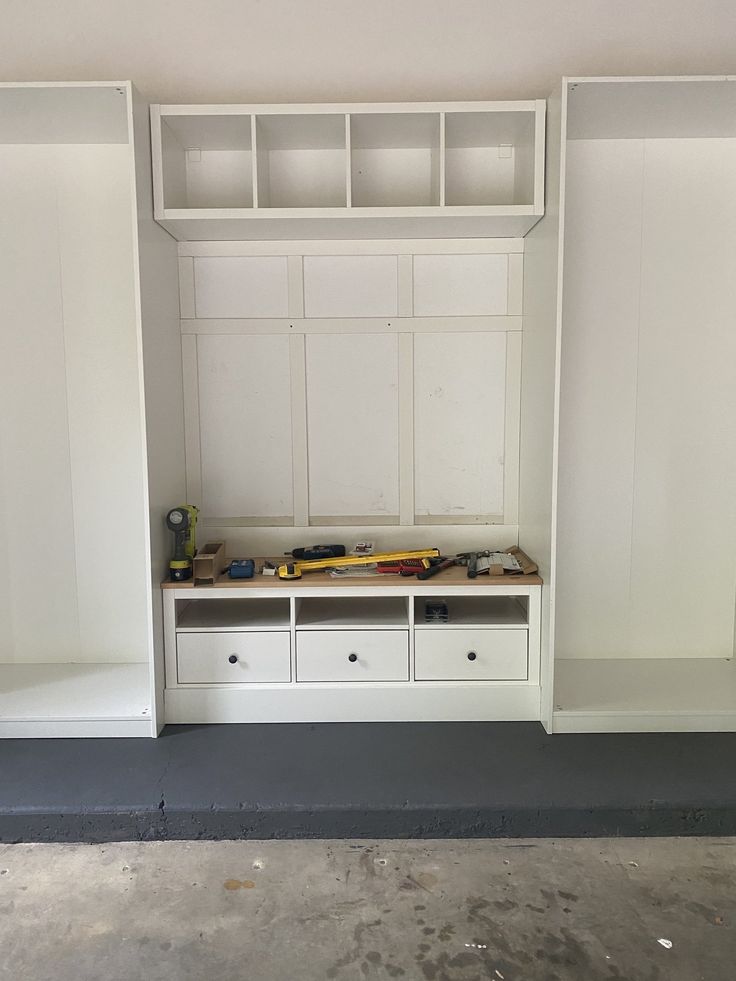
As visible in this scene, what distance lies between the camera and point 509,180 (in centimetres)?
307

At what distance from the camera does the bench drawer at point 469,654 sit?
286 centimetres

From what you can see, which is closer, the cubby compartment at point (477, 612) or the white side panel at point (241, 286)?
the cubby compartment at point (477, 612)

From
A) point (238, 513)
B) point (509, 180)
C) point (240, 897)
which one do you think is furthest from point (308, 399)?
point (240, 897)

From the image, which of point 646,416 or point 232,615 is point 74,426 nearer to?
A: point 232,615

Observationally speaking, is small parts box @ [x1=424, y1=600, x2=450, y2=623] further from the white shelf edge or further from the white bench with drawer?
the white shelf edge

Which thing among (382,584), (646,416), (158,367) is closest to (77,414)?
(158,367)

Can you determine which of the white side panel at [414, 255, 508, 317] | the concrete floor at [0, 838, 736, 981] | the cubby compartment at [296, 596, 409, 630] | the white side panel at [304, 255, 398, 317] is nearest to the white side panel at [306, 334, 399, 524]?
the white side panel at [304, 255, 398, 317]

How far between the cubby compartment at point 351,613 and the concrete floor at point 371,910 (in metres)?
0.80

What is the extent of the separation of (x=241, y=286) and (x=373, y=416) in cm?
79

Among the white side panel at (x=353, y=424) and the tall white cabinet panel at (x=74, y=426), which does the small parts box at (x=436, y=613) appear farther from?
the tall white cabinet panel at (x=74, y=426)

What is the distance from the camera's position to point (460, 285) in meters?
3.13

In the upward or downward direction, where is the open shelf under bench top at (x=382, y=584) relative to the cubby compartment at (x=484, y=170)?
downward

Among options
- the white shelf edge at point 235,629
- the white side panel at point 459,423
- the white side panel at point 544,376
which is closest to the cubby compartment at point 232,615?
the white shelf edge at point 235,629

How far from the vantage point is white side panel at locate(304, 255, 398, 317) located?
313cm
